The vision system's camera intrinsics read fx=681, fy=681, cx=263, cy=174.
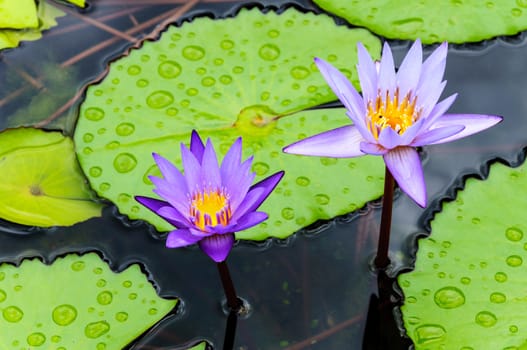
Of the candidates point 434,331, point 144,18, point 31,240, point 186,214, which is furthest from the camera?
point 144,18

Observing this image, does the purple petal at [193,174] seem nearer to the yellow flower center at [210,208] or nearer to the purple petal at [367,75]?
the yellow flower center at [210,208]

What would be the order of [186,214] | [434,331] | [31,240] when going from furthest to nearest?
[31,240] → [434,331] → [186,214]

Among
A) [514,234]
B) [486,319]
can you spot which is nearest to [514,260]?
[514,234]

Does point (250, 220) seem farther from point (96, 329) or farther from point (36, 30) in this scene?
point (36, 30)

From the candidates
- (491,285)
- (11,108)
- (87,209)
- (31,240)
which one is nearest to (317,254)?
(491,285)

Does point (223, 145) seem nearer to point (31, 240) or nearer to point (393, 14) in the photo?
point (31, 240)

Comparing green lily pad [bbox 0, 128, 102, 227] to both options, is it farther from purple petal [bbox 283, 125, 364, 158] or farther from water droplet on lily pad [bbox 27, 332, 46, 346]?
purple petal [bbox 283, 125, 364, 158]
